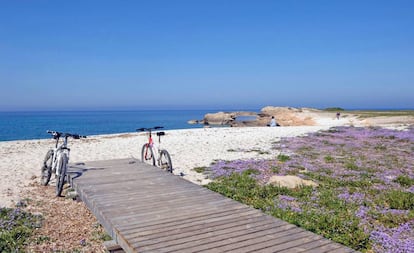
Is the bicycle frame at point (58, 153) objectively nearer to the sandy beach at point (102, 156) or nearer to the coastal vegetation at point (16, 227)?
the sandy beach at point (102, 156)

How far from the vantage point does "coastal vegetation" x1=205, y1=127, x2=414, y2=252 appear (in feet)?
23.3

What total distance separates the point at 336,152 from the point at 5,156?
2036 centimetres

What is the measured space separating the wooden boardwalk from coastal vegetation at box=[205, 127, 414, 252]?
2048mm

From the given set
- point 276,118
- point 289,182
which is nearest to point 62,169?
point 289,182

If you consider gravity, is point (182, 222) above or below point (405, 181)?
above

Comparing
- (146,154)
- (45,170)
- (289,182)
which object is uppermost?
(146,154)

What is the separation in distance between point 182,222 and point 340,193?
22.1ft

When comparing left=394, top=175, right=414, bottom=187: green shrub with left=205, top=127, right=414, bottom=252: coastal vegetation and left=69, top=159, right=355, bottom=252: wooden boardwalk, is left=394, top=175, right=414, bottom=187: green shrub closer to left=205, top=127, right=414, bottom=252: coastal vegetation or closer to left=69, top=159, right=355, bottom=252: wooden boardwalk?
left=205, top=127, right=414, bottom=252: coastal vegetation

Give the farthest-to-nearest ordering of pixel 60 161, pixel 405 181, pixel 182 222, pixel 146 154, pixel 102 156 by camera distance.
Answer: pixel 102 156 → pixel 146 154 → pixel 405 181 → pixel 60 161 → pixel 182 222

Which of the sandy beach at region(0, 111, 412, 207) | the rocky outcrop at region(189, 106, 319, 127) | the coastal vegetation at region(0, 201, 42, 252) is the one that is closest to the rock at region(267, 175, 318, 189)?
the sandy beach at region(0, 111, 412, 207)

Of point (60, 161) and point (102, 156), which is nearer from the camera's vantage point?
point (60, 161)

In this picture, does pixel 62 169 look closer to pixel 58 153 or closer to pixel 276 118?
pixel 58 153

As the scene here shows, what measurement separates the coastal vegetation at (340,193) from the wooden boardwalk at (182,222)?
2.05 m

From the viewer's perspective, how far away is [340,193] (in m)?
10.4
